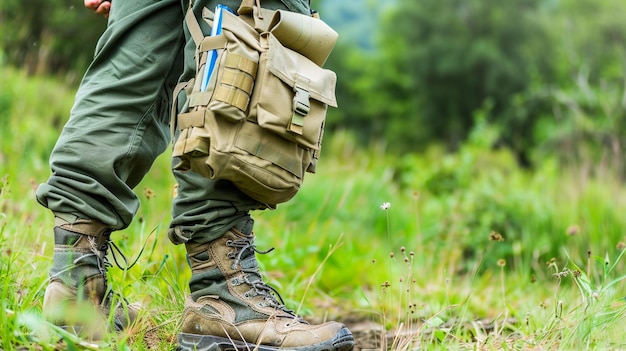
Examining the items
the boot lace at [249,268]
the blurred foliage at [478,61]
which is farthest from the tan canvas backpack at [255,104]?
the blurred foliage at [478,61]

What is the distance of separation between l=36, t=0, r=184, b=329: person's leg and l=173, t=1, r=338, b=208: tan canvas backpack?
0.59 feet

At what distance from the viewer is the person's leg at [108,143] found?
192cm

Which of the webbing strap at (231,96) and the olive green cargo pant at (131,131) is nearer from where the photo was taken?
the webbing strap at (231,96)

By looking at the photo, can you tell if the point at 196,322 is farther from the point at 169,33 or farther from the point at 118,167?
the point at 169,33

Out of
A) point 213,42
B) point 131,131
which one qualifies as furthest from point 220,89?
point 131,131

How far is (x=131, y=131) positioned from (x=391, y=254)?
2.66 ft

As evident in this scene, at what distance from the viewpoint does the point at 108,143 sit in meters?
1.97

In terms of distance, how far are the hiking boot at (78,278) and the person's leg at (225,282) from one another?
208mm

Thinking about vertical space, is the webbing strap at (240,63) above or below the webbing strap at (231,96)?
above

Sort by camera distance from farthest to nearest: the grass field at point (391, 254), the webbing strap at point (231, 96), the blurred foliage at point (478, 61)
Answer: the blurred foliage at point (478, 61), the grass field at point (391, 254), the webbing strap at point (231, 96)

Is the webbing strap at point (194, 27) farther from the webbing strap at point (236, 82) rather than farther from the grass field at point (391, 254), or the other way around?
the grass field at point (391, 254)

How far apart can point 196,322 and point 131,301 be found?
0.45m

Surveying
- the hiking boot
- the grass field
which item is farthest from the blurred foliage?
the hiking boot

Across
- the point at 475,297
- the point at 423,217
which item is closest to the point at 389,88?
the point at 423,217
